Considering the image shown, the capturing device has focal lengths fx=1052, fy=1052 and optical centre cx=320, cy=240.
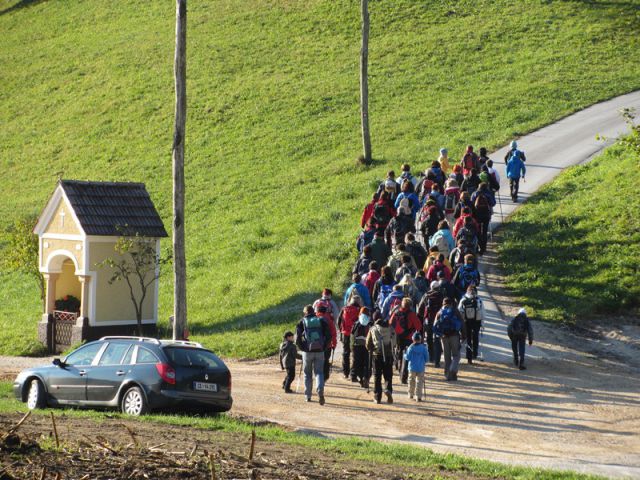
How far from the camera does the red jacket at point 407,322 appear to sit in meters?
19.8

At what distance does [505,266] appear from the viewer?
92.6 feet

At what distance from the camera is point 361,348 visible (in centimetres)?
2019

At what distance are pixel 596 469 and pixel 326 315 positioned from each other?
23.2ft

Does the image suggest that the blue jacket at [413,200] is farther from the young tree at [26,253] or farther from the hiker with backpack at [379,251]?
the young tree at [26,253]

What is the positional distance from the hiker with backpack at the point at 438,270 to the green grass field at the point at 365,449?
6309mm

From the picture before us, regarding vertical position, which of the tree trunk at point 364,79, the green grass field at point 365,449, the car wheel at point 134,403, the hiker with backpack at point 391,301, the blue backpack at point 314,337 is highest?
the tree trunk at point 364,79

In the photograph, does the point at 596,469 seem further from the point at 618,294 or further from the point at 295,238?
the point at 295,238

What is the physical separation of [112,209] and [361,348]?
1262cm

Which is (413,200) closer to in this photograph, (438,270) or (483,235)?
(483,235)

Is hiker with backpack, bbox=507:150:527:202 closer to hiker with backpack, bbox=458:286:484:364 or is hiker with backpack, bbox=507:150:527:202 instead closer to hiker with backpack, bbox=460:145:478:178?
hiker with backpack, bbox=460:145:478:178

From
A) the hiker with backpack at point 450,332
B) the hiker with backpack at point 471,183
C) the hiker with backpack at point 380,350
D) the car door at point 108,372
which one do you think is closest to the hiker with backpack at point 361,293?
the hiker with backpack at point 450,332

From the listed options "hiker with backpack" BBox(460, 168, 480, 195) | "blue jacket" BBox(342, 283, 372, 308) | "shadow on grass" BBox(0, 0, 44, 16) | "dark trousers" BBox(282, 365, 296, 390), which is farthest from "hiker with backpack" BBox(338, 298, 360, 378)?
"shadow on grass" BBox(0, 0, 44, 16)

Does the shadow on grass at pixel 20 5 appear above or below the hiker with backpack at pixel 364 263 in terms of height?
above

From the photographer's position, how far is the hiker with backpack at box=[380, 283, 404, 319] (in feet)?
66.7
